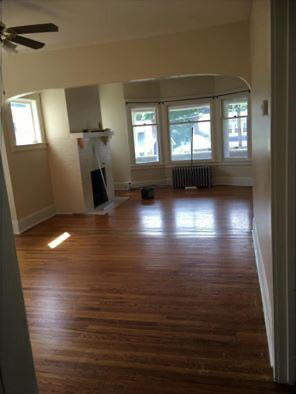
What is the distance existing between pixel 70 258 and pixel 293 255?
2.95 m

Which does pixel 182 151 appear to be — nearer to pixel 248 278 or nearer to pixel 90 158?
pixel 90 158

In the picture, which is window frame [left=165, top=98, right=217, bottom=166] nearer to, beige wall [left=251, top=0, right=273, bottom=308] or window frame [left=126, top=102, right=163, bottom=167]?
window frame [left=126, top=102, right=163, bottom=167]

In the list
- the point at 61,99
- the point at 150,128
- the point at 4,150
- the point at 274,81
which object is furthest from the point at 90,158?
the point at 274,81

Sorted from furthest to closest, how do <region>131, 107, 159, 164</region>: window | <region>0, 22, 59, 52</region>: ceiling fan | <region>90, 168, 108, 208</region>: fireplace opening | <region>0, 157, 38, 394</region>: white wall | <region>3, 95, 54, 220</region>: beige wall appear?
<region>131, 107, 159, 164</region>: window → <region>90, 168, 108, 208</region>: fireplace opening → <region>3, 95, 54, 220</region>: beige wall → <region>0, 22, 59, 52</region>: ceiling fan → <region>0, 157, 38, 394</region>: white wall

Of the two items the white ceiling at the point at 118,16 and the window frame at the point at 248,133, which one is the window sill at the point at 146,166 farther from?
the white ceiling at the point at 118,16

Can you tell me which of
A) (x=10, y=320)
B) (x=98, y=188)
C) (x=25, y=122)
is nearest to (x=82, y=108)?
(x=25, y=122)

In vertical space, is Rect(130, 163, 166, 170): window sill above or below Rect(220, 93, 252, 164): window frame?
below

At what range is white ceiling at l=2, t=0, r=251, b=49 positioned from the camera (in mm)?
2863

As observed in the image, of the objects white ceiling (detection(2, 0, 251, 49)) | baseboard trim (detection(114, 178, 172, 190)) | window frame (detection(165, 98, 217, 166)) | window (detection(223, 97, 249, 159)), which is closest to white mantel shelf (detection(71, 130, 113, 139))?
baseboard trim (detection(114, 178, 172, 190))

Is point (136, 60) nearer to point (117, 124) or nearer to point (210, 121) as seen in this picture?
point (117, 124)

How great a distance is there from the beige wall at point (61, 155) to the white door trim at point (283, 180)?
4839mm

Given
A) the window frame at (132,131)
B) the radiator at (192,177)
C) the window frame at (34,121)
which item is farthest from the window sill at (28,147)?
the radiator at (192,177)

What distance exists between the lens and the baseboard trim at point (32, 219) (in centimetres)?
515

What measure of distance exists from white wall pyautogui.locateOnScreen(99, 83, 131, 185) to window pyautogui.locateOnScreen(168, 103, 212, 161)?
1276 mm
